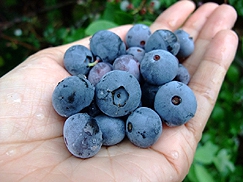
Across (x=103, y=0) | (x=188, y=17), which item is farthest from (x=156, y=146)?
(x=103, y=0)

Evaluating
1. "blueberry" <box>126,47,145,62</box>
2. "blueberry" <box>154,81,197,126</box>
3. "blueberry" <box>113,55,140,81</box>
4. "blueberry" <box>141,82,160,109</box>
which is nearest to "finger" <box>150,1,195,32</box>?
"blueberry" <box>126,47,145,62</box>

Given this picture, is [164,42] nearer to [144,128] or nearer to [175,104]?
[175,104]

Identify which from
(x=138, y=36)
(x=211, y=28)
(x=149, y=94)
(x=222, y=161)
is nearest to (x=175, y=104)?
(x=149, y=94)

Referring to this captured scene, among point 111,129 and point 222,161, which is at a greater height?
point 111,129

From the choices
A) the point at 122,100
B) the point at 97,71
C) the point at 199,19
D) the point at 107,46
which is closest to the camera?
the point at 122,100

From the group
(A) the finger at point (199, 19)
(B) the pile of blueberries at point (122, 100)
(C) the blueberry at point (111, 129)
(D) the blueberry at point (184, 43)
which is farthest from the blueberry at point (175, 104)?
(A) the finger at point (199, 19)

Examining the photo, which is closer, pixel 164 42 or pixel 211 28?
pixel 164 42

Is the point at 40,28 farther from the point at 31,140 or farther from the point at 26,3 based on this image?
the point at 31,140

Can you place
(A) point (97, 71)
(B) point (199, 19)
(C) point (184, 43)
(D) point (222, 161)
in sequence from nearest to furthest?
(A) point (97, 71) < (C) point (184, 43) < (D) point (222, 161) < (B) point (199, 19)
